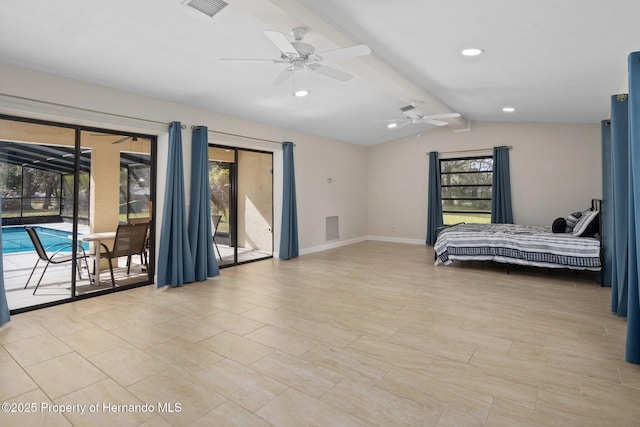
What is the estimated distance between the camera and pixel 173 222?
4.59 m

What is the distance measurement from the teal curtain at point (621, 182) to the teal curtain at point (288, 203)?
4.69m

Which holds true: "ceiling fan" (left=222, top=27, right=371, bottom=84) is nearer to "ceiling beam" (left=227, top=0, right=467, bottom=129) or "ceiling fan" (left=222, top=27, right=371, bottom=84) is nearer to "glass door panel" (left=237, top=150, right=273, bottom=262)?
"ceiling beam" (left=227, top=0, right=467, bottom=129)

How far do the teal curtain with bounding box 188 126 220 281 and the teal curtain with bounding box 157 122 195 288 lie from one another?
0.20 m

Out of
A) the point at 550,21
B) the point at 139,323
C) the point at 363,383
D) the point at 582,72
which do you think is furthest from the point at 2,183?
the point at 582,72

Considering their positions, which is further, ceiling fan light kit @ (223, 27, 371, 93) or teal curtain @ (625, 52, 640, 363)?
ceiling fan light kit @ (223, 27, 371, 93)

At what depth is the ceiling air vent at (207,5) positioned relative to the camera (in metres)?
2.60

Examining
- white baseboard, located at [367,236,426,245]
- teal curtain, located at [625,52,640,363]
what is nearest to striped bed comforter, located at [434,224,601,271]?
teal curtain, located at [625,52,640,363]

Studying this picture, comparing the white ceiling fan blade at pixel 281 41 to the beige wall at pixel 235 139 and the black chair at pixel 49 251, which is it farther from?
the black chair at pixel 49 251

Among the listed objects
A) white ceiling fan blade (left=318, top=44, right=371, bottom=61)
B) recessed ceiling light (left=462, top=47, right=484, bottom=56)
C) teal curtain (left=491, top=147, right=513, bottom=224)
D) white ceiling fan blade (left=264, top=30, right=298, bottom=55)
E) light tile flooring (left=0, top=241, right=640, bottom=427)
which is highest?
recessed ceiling light (left=462, top=47, right=484, bottom=56)

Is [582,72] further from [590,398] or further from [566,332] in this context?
[590,398]

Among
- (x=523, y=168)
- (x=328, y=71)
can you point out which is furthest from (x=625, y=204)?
(x=523, y=168)

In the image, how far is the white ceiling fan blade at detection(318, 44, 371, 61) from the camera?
8.82ft

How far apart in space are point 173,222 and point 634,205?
4.71 metres

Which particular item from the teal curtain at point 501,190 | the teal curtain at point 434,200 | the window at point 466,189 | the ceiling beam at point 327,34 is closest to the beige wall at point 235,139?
the teal curtain at point 434,200
